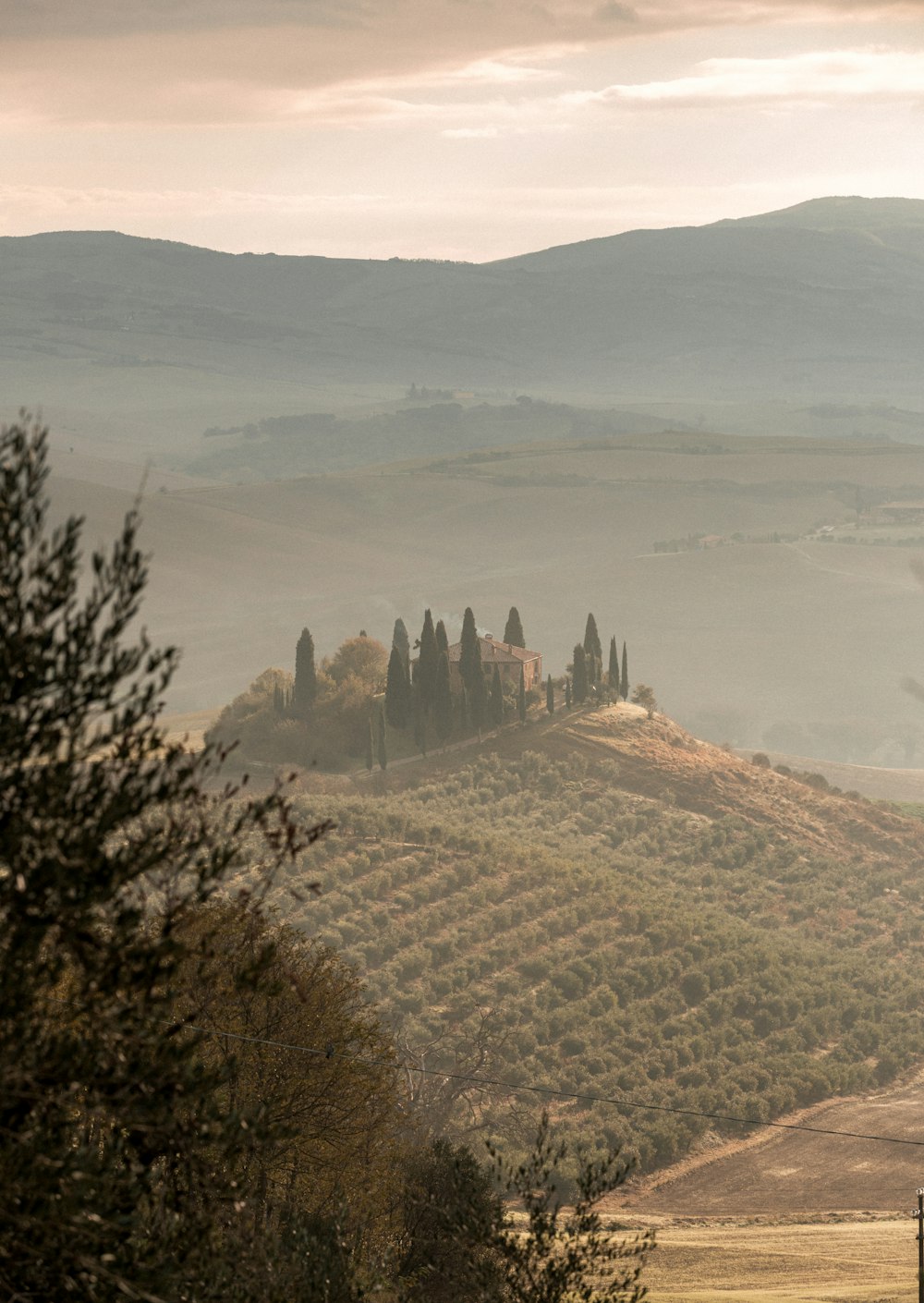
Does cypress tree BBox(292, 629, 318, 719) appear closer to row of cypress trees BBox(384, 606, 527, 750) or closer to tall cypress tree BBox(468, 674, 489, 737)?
row of cypress trees BBox(384, 606, 527, 750)

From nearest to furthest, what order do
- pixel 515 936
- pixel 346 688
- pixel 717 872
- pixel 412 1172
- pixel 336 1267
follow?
pixel 336 1267, pixel 412 1172, pixel 515 936, pixel 717 872, pixel 346 688

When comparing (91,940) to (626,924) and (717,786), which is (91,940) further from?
(717,786)

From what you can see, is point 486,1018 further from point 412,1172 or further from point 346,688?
point 346,688

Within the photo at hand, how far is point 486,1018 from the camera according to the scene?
62.2m

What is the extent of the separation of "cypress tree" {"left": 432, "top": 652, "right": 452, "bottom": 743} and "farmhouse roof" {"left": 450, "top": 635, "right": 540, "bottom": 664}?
12.0ft

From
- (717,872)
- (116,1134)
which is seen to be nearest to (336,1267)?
(116,1134)

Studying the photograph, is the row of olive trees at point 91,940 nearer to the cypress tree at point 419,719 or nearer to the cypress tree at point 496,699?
the cypress tree at point 419,719

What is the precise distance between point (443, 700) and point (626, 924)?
87.5 ft

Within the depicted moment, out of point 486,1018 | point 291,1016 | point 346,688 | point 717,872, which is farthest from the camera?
point 346,688

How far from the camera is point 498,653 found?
338 ft

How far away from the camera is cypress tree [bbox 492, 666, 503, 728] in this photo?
98.2m

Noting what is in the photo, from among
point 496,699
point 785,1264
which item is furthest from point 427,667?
point 785,1264

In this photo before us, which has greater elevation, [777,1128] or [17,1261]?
[17,1261]

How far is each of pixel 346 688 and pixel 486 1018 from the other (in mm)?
39177
